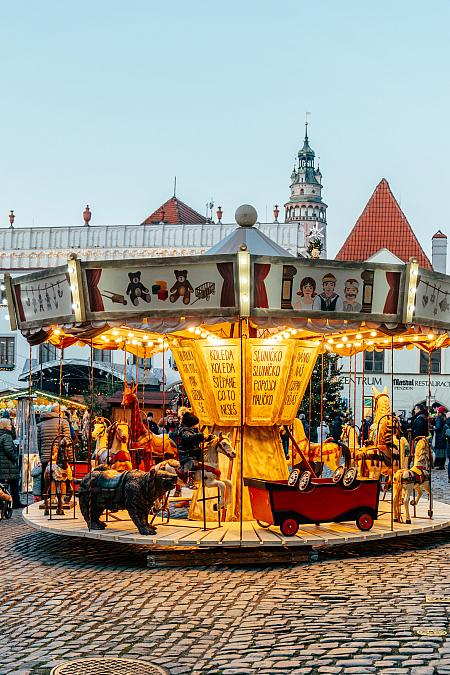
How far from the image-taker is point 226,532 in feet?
47.9

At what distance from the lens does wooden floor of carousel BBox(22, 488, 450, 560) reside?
13.7m

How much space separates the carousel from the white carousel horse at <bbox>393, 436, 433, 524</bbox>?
2 centimetres

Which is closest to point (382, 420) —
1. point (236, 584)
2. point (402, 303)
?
point (402, 303)

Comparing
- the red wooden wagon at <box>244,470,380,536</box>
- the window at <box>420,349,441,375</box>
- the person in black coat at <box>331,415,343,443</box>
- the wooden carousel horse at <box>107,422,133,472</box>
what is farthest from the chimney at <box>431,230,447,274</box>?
the red wooden wagon at <box>244,470,380,536</box>

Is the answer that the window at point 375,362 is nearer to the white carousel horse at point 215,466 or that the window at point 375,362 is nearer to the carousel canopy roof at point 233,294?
the carousel canopy roof at point 233,294

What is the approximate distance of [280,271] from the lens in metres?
13.7

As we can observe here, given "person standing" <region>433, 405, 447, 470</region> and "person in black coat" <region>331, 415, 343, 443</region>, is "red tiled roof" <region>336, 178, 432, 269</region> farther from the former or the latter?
"person standing" <region>433, 405, 447, 470</region>

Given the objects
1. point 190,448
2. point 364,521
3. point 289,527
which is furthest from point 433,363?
point 289,527

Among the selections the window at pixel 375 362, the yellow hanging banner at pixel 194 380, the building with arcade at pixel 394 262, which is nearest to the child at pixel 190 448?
the yellow hanging banner at pixel 194 380

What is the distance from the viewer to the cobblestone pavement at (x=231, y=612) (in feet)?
28.9

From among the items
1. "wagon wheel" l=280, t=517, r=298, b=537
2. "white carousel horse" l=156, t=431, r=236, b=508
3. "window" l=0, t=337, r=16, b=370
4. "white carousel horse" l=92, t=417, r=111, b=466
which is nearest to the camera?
"wagon wheel" l=280, t=517, r=298, b=537

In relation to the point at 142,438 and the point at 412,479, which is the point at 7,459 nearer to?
the point at 142,438

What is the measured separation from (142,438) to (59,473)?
1.75 m

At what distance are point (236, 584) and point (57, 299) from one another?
4575 mm
